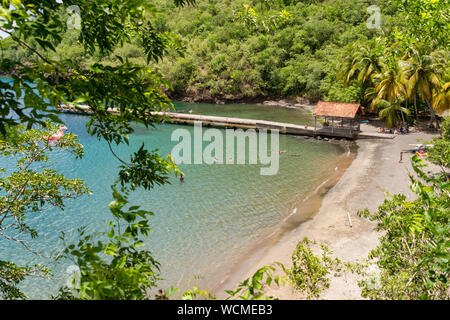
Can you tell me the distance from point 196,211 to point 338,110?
18616 millimetres

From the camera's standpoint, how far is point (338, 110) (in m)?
30.6

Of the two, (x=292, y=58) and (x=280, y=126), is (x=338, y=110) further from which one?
(x=292, y=58)

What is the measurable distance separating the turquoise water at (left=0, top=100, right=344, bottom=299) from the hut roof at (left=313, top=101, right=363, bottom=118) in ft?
13.1

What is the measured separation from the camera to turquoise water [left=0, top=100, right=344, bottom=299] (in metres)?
13.5

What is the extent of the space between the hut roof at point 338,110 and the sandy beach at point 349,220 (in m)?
5.16

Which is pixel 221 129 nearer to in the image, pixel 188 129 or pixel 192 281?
pixel 188 129

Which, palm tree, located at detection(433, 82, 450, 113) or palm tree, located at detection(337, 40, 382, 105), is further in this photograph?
palm tree, located at detection(337, 40, 382, 105)

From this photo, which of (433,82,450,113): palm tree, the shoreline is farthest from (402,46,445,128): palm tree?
the shoreline

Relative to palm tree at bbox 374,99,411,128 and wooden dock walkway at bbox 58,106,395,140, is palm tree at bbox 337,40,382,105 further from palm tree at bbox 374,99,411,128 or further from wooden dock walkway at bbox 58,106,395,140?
wooden dock walkway at bbox 58,106,395,140

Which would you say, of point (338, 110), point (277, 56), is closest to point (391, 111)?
point (338, 110)

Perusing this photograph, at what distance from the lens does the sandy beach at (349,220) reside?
10969 millimetres

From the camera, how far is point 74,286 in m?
2.63

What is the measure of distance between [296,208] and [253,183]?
12.5 feet

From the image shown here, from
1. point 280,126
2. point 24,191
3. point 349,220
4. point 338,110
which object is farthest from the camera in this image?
point 280,126
